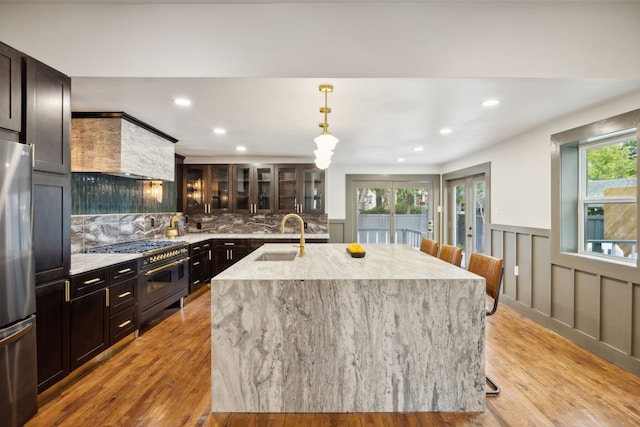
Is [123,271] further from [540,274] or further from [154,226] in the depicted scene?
[540,274]

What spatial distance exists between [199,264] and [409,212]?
14.6 feet

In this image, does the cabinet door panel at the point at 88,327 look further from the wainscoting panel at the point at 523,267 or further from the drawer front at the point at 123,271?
the wainscoting panel at the point at 523,267

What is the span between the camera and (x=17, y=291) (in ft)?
6.12

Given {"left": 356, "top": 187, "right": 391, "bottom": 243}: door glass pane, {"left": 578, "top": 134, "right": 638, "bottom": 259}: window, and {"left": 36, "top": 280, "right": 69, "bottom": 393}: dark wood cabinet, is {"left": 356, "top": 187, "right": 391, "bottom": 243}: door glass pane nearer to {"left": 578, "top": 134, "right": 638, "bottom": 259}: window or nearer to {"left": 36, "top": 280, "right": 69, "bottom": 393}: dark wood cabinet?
{"left": 578, "top": 134, "right": 638, "bottom": 259}: window

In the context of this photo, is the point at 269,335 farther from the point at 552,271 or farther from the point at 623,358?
the point at 552,271

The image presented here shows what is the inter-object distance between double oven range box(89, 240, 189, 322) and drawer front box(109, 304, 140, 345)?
0.40 feet

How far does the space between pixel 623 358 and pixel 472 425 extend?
1.80 metres

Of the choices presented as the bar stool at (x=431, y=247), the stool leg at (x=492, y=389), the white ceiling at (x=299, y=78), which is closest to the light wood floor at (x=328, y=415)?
the stool leg at (x=492, y=389)

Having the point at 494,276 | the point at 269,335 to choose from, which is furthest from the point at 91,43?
the point at 494,276

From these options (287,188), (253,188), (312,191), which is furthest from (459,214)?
(253,188)

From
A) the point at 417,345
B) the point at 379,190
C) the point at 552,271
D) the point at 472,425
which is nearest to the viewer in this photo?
the point at 472,425

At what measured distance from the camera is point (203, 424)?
78.2 inches

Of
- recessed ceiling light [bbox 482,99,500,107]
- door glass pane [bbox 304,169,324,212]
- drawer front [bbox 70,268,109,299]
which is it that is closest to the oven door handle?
drawer front [bbox 70,268,109,299]

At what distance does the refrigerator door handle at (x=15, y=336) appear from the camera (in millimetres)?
1760
